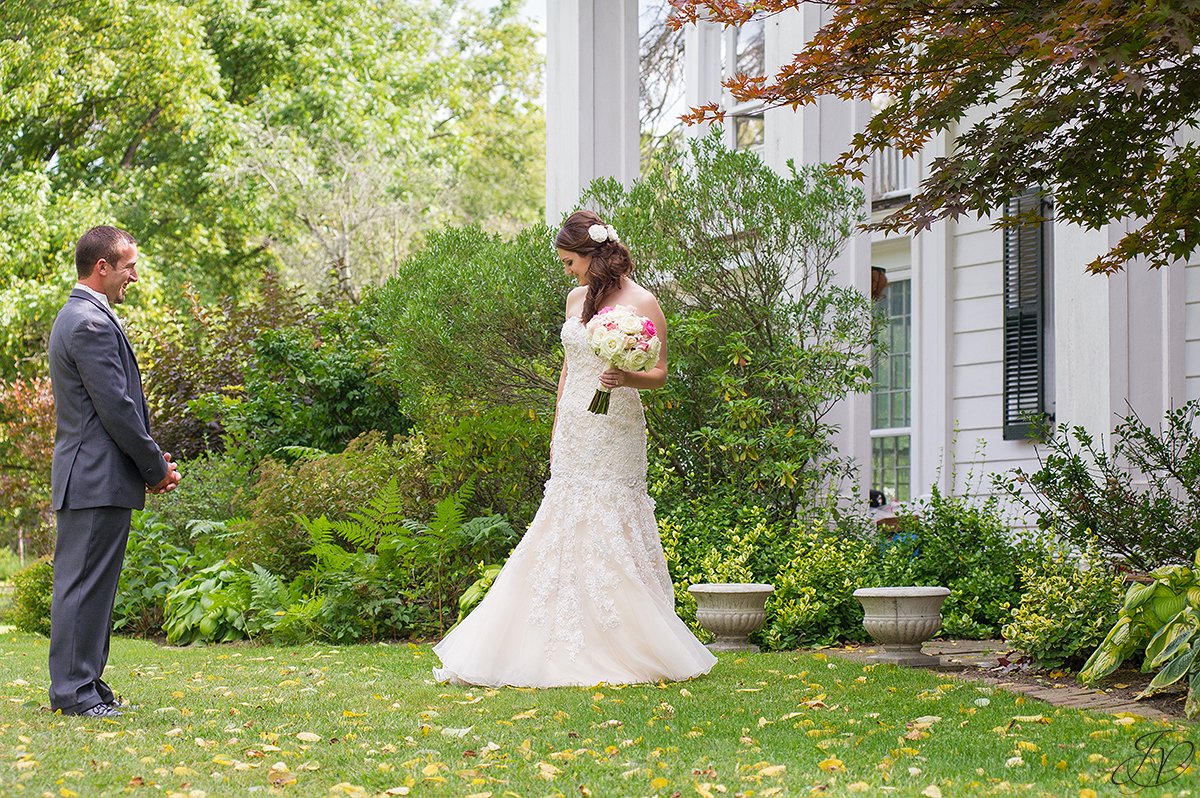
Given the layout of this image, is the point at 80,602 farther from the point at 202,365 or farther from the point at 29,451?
the point at 29,451

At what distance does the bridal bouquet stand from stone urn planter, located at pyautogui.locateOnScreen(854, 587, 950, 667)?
63.2 inches

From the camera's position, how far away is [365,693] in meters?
5.82

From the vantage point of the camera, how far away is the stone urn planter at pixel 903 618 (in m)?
6.41

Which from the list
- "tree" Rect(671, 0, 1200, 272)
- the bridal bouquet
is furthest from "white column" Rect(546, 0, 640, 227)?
"tree" Rect(671, 0, 1200, 272)

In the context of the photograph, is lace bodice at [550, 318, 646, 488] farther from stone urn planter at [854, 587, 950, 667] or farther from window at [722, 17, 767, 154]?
window at [722, 17, 767, 154]

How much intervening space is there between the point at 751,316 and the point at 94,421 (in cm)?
427

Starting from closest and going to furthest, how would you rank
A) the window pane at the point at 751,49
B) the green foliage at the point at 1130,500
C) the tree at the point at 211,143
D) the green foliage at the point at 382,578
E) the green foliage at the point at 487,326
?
the green foliage at the point at 1130,500
the green foliage at the point at 382,578
the green foliage at the point at 487,326
the window pane at the point at 751,49
the tree at the point at 211,143

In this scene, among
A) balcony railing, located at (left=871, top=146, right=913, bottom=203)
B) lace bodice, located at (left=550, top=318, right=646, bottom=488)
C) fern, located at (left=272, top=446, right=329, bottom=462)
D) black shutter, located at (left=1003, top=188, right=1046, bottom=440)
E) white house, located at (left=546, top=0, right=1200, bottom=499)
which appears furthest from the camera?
balcony railing, located at (left=871, top=146, right=913, bottom=203)

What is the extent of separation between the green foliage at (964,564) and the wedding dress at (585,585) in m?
2.06

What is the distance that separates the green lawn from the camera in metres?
3.90

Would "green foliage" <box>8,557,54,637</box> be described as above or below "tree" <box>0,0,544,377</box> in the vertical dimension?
below

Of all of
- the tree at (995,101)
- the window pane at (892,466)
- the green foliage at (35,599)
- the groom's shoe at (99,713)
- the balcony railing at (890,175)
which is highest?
the balcony railing at (890,175)

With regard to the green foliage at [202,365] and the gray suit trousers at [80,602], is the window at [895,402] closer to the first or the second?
the green foliage at [202,365]

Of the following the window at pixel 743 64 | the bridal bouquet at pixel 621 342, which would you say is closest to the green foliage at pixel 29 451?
the window at pixel 743 64
